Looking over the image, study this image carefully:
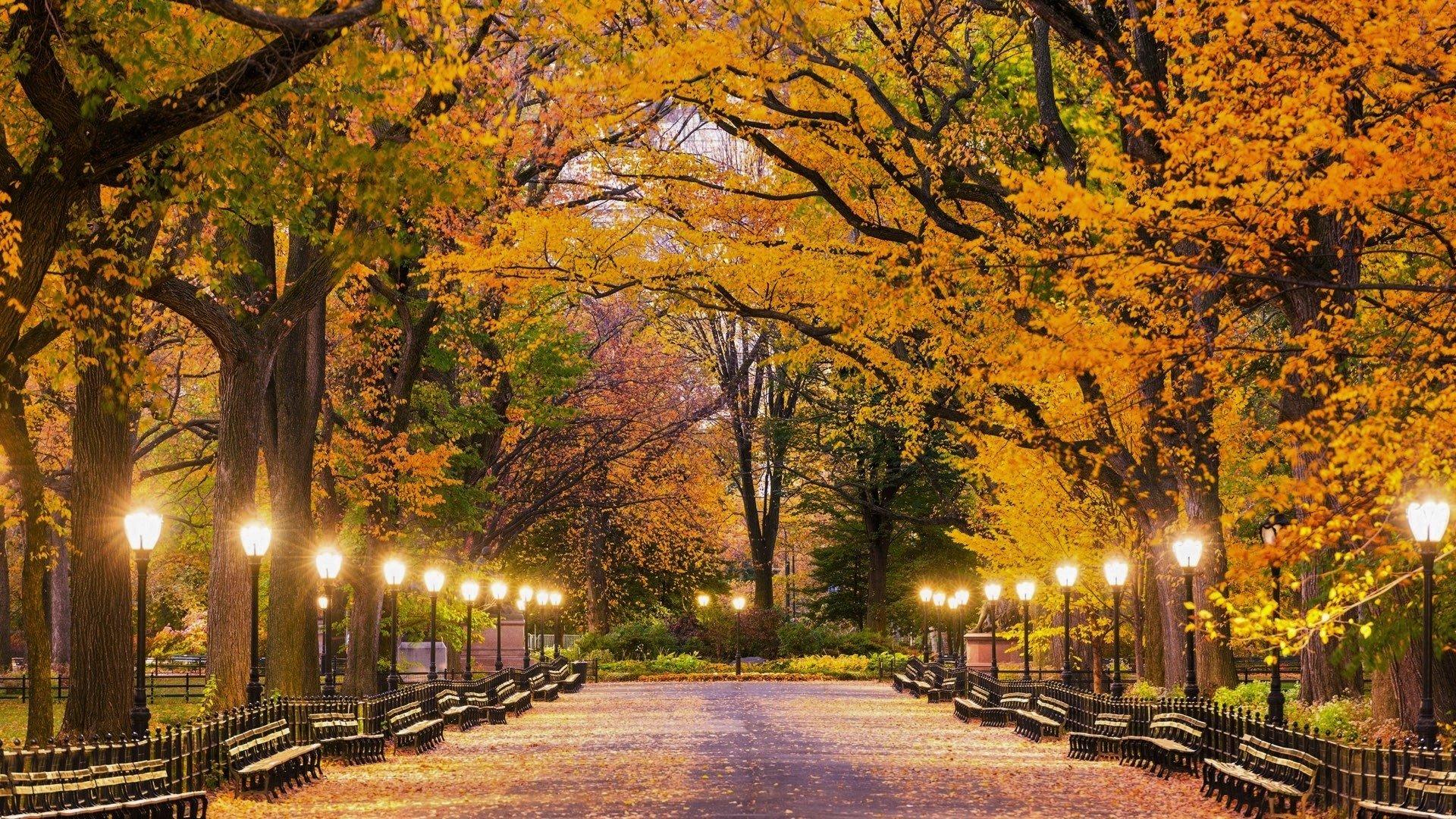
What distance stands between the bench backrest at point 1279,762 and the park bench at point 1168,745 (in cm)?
237

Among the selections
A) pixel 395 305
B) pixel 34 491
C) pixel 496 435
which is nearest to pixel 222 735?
pixel 34 491

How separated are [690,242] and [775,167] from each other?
6.14 ft

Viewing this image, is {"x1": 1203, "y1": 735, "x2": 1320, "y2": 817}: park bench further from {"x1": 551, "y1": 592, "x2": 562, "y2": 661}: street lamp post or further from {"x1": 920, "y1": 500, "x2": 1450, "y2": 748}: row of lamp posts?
{"x1": 551, "y1": 592, "x2": 562, "y2": 661}: street lamp post

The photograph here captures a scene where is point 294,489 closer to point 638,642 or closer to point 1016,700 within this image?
point 1016,700

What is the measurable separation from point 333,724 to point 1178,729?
11336 millimetres

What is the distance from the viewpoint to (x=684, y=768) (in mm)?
22594

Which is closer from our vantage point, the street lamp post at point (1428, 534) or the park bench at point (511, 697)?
the street lamp post at point (1428, 534)

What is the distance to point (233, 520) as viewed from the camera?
25453 millimetres

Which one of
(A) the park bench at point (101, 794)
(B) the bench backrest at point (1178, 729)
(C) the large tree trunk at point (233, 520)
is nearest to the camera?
(A) the park bench at point (101, 794)

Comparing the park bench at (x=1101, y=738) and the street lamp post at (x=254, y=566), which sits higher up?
the street lamp post at (x=254, y=566)

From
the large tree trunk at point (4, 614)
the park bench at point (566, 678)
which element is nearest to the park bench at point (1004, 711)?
the park bench at point (566, 678)

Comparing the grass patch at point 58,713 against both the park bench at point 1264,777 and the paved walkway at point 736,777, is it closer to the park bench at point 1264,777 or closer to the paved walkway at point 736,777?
the paved walkway at point 736,777

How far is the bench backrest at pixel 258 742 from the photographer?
19797 mm

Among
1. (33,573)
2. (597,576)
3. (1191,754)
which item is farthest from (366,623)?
(597,576)
